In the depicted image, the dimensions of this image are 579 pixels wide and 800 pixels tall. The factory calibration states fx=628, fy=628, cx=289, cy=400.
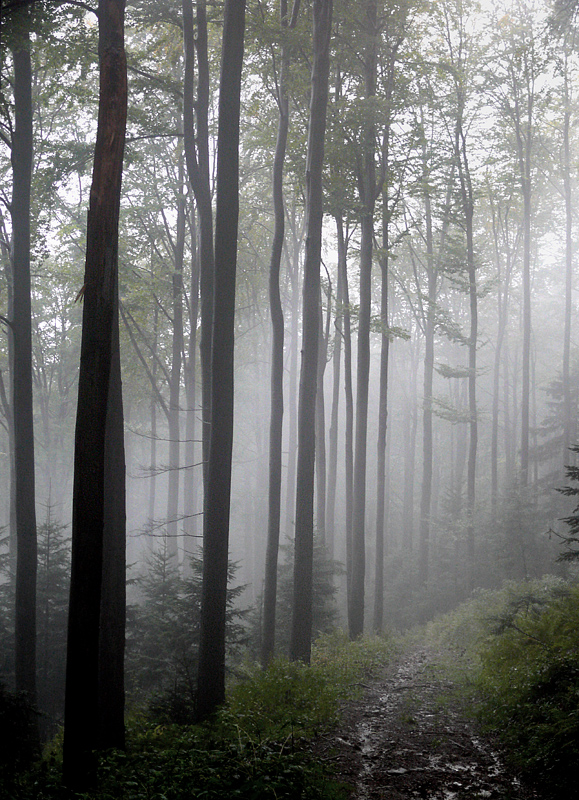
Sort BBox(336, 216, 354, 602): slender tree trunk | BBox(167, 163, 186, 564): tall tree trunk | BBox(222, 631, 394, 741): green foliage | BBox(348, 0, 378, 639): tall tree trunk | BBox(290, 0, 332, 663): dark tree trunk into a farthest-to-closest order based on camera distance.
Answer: BBox(167, 163, 186, 564): tall tree trunk < BBox(336, 216, 354, 602): slender tree trunk < BBox(348, 0, 378, 639): tall tree trunk < BBox(290, 0, 332, 663): dark tree trunk < BBox(222, 631, 394, 741): green foliage

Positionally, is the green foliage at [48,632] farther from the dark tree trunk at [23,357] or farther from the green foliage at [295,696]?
the green foliage at [295,696]

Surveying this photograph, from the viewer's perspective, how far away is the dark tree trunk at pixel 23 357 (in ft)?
35.1

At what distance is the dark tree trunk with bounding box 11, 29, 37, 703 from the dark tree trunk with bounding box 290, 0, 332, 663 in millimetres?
4769

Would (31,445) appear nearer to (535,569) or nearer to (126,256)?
(126,256)

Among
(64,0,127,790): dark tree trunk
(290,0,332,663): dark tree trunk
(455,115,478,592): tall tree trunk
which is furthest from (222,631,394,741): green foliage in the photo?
(455,115,478,592): tall tree trunk

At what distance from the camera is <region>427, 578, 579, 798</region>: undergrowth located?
5215 millimetres

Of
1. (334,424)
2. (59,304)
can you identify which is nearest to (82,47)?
(334,424)

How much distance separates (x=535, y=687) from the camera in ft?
22.5

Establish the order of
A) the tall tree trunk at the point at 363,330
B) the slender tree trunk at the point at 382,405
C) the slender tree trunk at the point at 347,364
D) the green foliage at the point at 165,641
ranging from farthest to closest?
the slender tree trunk at the point at 382,405 → the slender tree trunk at the point at 347,364 → the tall tree trunk at the point at 363,330 → the green foliage at the point at 165,641

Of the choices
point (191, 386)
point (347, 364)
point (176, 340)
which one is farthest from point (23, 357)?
point (191, 386)

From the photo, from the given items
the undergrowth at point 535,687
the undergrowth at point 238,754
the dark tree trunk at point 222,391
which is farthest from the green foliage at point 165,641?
the undergrowth at point 535,687

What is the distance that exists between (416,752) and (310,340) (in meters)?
7.93

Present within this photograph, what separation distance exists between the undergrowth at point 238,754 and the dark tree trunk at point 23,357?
2.72m

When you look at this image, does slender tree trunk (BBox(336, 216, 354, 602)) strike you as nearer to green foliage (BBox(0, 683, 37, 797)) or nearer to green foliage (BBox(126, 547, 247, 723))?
green foliage (BBox(126, 547, 247, 723))
